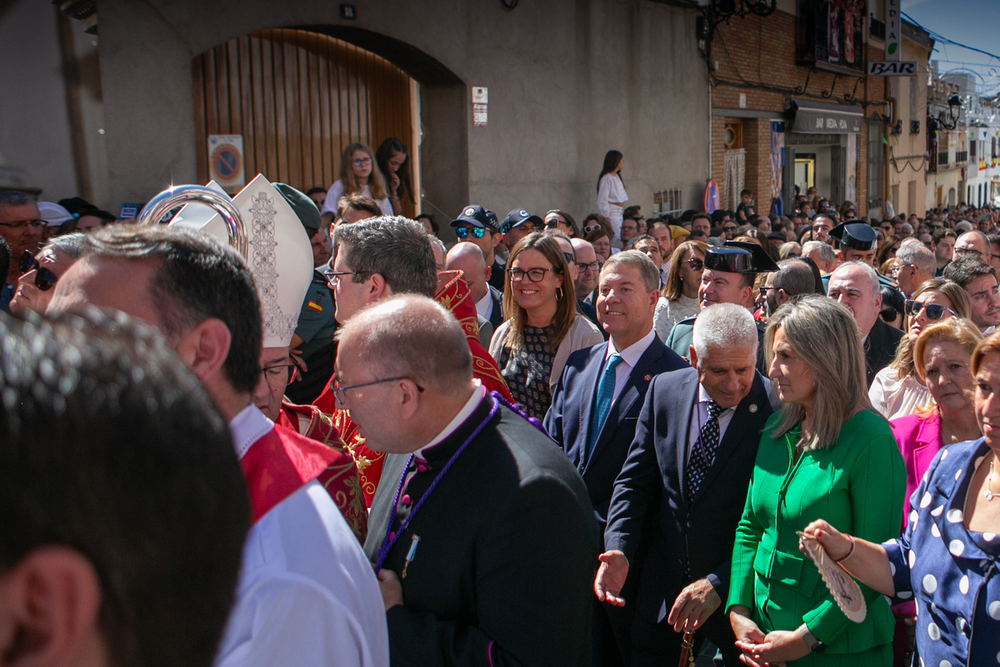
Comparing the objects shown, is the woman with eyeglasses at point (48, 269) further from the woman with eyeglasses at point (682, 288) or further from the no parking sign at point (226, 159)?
the no parking sign at point (226, 159)

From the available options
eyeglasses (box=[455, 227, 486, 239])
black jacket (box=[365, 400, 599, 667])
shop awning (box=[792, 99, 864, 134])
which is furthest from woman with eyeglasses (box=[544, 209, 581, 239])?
shop awning (box=[792, 99, 864, 134])

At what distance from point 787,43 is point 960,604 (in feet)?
58.0

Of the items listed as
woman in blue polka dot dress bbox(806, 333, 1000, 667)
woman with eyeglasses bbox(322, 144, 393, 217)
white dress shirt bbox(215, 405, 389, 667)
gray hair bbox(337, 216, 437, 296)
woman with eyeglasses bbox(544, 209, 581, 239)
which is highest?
woman with eyeglasses bbox(322, 144, 393, 217)

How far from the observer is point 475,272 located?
5.11 metres

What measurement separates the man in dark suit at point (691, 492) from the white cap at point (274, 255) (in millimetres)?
1415

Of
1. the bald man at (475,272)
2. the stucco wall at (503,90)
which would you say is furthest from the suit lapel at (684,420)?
the stucco wall at (503,90)

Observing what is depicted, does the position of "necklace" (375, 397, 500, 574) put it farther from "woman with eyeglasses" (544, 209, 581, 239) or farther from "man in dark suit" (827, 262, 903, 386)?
"woman with eyeglasses" (544, 209, 581, 239)

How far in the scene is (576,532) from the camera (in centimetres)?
189

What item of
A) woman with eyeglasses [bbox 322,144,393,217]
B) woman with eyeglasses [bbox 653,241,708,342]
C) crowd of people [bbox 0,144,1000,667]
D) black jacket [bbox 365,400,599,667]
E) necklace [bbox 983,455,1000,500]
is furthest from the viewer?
woman with eyeglasses [bbox 322,144,393,217]

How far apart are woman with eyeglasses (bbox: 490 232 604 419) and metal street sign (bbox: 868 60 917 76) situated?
20510 millimetres

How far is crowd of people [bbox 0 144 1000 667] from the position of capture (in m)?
0.60

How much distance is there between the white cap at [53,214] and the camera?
18.5ft

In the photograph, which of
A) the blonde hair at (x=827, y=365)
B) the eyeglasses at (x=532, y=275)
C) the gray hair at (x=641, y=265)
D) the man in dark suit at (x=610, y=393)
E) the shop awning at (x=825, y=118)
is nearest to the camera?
the blonde hair at (x=827, y=365)

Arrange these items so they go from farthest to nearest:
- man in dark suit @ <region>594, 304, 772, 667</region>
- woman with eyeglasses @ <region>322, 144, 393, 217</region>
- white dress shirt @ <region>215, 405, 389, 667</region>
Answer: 1. woman with eyeglasses @ <region>322, 144, 393, 217</region>
2. man in dark suit @ <region>594, 304, 772, 667</region>
3. white dress shirt @ <region>215, 405, 389, 667</region>
